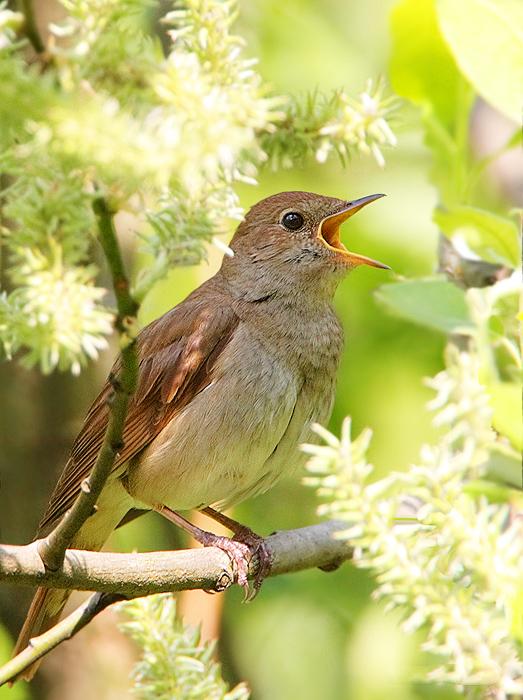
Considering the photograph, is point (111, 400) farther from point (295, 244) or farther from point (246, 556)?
point (295, 244)

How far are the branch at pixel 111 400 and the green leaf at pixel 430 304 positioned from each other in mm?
414

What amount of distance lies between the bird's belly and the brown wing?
5cm

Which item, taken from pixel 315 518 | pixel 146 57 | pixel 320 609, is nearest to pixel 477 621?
pixel 146 57

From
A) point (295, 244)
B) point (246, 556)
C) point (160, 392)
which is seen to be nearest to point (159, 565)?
point (246, 556)

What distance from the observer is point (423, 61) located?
7.91 feet

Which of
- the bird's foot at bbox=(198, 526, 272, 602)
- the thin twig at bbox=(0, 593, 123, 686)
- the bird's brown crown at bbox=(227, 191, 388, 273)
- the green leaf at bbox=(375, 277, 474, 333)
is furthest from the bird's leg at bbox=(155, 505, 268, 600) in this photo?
the green leaf at bbox=(375, 277, 474, 333)

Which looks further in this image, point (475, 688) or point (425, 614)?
point (475, 688)

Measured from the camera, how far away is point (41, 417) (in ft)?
15.3

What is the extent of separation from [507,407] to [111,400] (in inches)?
27.8

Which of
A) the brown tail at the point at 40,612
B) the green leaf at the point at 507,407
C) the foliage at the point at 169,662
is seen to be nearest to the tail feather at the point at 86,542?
the brown tail at the point at 40,612

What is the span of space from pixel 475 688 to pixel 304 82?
3913 mm

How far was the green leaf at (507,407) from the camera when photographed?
141 centimetres

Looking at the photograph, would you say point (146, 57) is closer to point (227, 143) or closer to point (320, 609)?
point (227, 143)

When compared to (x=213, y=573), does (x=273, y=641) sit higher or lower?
lower
